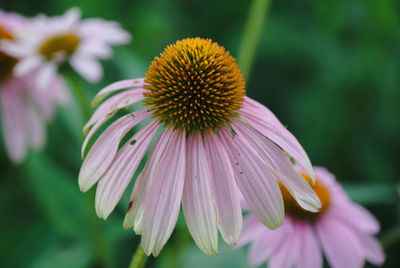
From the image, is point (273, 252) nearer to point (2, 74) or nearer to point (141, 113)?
point (141, 113)

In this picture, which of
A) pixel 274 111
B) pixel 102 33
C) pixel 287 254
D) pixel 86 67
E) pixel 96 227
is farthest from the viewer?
pixel 274 111

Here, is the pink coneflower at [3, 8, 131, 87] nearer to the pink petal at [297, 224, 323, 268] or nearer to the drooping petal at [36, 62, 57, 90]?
the drooping petal at [36, 62, 57, 90]

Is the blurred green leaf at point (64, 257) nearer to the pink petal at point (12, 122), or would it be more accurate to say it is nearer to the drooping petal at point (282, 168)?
the pink petal at point (12, 122)

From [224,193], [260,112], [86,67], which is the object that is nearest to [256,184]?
[224,193]

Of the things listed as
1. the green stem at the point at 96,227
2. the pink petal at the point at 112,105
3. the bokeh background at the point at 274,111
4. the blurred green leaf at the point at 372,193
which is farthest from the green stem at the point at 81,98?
the blurred green leaf at the point at 372,193

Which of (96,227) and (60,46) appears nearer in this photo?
(96,227)

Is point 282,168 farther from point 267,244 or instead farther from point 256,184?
point 267,244
